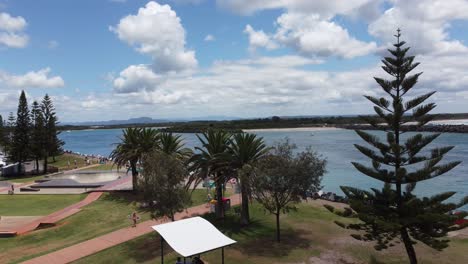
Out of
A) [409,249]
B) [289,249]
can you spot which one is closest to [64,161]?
[289,249]

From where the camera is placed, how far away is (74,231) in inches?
787

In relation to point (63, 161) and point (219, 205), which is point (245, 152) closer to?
point (219, 205)

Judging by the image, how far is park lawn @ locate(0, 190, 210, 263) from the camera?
17094mm

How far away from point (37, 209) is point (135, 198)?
628cm

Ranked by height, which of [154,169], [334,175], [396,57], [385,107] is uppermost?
[396,57]

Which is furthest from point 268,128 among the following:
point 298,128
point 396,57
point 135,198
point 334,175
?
point 396,57

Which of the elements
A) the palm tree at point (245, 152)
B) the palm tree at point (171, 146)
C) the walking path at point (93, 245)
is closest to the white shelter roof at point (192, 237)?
the walking path at point (93, 245)

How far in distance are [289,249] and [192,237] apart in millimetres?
5495

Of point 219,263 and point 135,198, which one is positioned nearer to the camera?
point 219,263

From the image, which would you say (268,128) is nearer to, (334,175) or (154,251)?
(334,175)

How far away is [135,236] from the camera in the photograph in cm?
1773

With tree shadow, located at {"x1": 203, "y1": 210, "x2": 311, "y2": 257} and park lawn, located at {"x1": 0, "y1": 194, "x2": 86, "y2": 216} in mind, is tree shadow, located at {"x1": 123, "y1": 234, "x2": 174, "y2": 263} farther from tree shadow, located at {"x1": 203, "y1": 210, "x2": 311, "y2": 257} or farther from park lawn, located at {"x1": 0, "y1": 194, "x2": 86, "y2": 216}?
park lawn, located at {"x1": 0, "y1": 194, "x2": 86, "y2": 216}

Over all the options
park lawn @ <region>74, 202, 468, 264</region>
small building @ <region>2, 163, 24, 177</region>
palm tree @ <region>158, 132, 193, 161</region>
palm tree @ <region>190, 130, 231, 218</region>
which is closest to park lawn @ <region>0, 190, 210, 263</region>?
park lawn @ <region>74, 202, 468, 264</region>

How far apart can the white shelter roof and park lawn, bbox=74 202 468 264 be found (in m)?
2.54
